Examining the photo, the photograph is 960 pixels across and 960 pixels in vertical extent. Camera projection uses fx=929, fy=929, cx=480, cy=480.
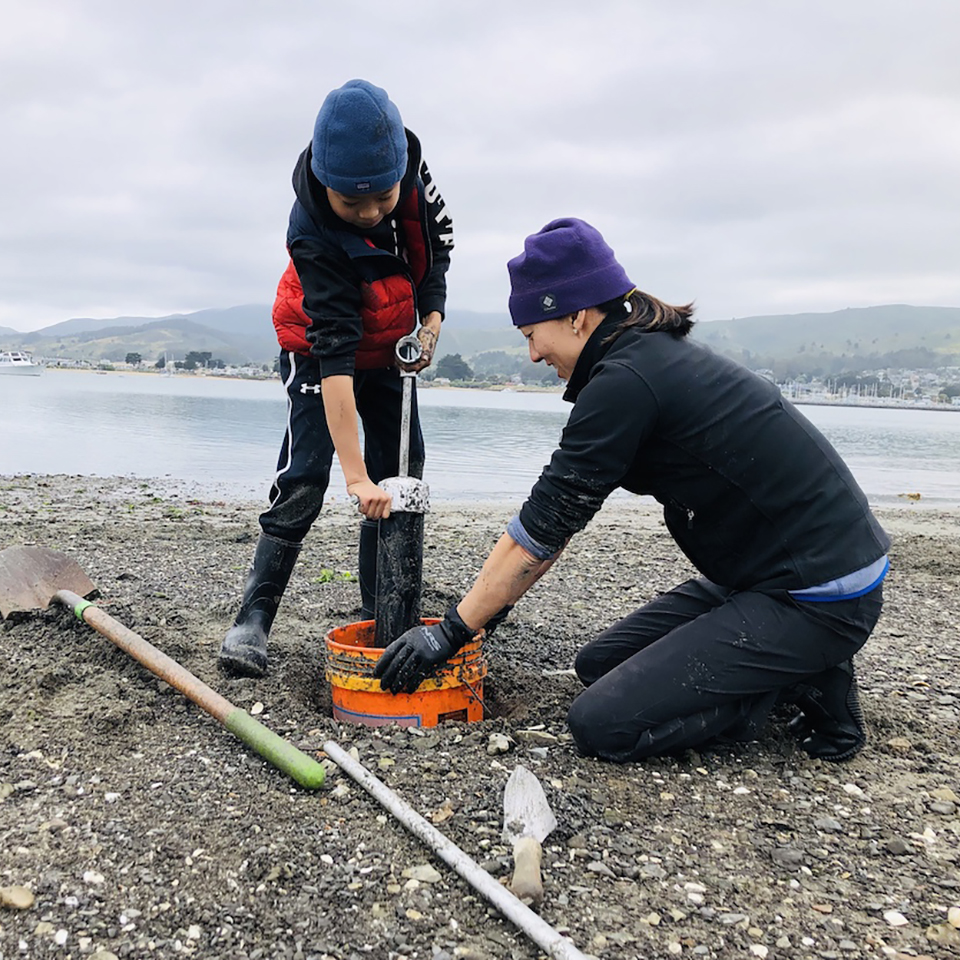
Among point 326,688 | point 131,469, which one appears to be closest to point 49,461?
point 131,469

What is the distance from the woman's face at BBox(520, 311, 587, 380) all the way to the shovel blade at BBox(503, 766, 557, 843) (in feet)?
4.45

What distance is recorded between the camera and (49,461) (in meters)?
15.8

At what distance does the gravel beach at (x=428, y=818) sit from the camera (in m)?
2.19

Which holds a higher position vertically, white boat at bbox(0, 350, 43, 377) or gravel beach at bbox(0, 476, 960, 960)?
white boat at bbox(0, 350, 43, 377)

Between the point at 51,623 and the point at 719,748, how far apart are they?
320 cm

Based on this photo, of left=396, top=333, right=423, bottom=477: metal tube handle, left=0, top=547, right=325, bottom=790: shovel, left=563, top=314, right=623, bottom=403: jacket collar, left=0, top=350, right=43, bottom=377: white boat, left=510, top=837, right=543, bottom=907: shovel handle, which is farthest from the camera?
left=0, top=350, right=43, bottom=377: white boat

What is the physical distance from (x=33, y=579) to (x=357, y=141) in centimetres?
290

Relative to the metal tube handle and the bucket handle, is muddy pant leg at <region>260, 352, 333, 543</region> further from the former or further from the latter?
the bucket handle

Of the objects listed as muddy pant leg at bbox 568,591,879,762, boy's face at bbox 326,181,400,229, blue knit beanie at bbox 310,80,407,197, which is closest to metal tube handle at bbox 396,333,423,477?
boy's face at bbox 326,181,400,229

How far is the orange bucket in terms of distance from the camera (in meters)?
3.37

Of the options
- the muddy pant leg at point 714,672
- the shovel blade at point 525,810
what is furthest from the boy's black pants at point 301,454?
the shovel blade at point 525,810

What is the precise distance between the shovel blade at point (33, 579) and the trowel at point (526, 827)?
2.97m

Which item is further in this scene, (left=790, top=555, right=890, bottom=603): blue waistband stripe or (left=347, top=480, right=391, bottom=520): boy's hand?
(left=347, top=480, right=391, bottom=520): boy's hand

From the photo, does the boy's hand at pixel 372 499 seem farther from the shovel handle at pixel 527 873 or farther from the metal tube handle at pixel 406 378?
the shovel handle at pixel 527 873
